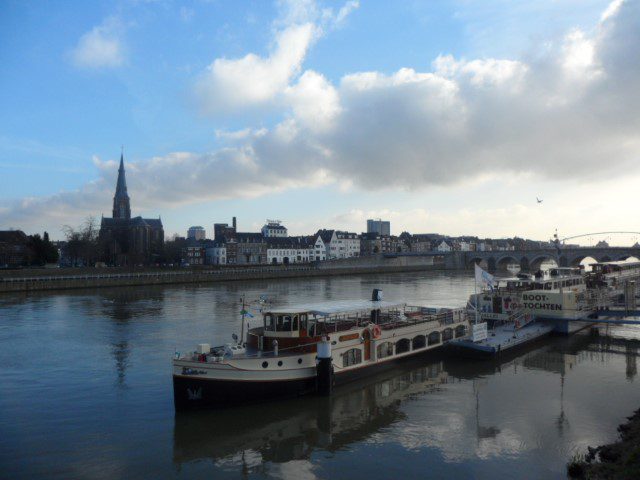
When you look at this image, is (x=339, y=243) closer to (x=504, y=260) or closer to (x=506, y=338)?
(x=504, y=260)

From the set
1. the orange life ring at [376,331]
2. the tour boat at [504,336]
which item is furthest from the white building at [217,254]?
the orange life ring at [376,331]

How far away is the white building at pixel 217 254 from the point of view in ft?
541

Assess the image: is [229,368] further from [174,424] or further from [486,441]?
[486,441]

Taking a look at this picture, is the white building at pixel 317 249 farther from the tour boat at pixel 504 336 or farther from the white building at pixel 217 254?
the tour boat at pixel 504 336

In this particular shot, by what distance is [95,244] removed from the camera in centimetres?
13075

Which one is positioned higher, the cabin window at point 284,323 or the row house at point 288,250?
the row house at point 288,250

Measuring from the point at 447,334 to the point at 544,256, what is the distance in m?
122

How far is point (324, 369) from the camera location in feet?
75.5

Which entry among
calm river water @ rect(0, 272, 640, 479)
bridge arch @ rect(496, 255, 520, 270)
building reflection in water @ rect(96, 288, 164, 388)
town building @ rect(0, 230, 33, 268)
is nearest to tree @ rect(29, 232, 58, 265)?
town building @ rect(0, 230, 33, 268)

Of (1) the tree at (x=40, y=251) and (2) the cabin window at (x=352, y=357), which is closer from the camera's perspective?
(2) the cabin window at (x=352, y=357)

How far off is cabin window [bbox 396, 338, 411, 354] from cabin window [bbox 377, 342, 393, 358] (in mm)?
823

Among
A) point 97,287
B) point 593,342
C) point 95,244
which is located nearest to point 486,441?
point 593,342

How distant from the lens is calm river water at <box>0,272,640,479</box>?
16453 millimetres

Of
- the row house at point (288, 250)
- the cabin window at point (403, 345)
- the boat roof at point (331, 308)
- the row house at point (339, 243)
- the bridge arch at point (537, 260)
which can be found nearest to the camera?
the boat roof at point (331, 308)
